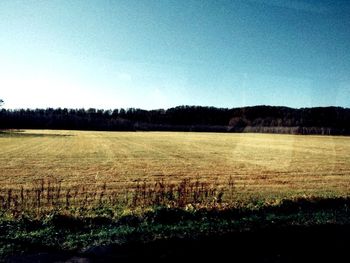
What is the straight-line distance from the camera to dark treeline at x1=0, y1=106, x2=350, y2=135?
11800 cm

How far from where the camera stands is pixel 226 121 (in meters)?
170

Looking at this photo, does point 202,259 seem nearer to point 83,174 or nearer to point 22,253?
point 22,253

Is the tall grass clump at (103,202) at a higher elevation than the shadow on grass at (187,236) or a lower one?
lower

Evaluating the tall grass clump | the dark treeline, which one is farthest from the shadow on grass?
the dark treeline

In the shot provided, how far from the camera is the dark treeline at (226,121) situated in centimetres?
11800

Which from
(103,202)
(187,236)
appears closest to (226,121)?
(103,202)

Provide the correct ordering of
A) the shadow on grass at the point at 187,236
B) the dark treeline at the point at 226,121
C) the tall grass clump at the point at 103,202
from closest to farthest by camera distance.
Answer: the shadow on grass at the point at 187,236 → the tall grass clump at the point at 103,202 → the dark treeline at the point at 226,121

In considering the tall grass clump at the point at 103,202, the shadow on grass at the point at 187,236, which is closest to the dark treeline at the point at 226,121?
the tall grass clump at the point at 103,202

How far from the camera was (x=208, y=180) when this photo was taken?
24.4m

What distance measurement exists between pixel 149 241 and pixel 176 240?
0.68 m

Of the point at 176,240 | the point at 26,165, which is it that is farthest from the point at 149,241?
the point at 26,165

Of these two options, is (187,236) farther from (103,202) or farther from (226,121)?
(226,121)

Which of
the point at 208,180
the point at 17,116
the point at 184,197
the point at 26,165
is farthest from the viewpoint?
the point at 17,116

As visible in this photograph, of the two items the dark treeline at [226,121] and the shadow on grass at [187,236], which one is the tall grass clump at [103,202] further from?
the dark treeline at [226,121]
